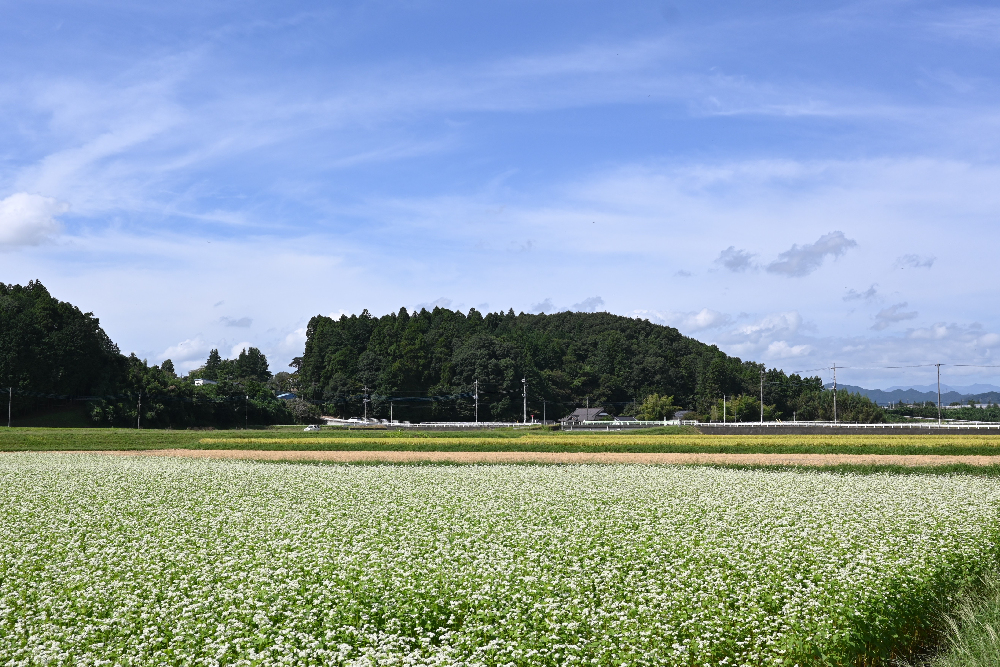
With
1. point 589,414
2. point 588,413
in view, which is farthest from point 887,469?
point 589,414

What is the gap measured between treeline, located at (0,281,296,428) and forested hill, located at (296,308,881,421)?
36426 mm

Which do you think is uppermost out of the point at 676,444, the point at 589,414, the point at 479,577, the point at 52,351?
the point at 52,351

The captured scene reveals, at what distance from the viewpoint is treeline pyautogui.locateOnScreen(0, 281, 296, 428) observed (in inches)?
3947

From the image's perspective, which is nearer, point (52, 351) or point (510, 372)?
point (52, 351)

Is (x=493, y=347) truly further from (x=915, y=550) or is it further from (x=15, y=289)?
(x=915, y=550)

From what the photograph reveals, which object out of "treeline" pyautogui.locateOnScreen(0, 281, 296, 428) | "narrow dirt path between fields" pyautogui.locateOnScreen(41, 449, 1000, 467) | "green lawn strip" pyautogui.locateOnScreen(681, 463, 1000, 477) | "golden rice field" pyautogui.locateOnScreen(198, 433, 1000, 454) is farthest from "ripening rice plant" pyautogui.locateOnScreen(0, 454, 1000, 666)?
"treeline" pyautogui.locateOnScreen(0, 281, 296, 428)

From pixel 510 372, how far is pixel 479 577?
430ft

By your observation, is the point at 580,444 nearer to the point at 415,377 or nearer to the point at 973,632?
the point at 973,632

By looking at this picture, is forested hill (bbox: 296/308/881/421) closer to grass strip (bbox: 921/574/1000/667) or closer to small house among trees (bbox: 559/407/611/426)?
small house among trees (bbox: 559/407/611/426)

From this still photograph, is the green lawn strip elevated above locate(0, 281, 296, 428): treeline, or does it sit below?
below

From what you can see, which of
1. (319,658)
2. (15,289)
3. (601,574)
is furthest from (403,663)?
(15,289)

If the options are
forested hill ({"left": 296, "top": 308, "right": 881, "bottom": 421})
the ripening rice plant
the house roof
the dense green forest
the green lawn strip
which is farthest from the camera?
the house roof

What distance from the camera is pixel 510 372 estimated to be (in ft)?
468

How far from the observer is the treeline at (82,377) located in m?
100
